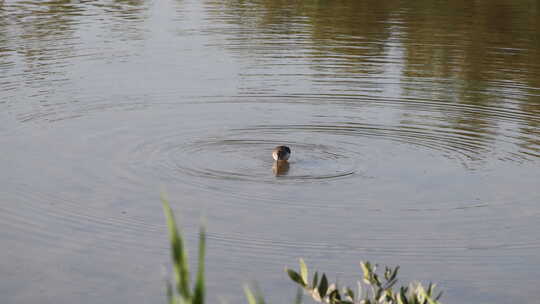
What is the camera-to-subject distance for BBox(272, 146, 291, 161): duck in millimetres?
11727

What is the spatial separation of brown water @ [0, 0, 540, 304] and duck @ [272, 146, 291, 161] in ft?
0.75

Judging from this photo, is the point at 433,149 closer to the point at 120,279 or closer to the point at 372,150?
the point at 372,150

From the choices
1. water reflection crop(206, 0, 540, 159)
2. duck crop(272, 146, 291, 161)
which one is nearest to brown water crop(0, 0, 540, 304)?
water reflection crop(206, 0, 540, 159)

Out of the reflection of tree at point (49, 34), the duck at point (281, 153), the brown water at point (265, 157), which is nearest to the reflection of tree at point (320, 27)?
the brown water at point (265, 157)

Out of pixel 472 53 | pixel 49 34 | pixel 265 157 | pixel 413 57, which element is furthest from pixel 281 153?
pixel 49 34

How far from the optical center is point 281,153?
1176cm

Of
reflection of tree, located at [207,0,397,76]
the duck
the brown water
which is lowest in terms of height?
reflection of tree, located at [207,0,397,76]

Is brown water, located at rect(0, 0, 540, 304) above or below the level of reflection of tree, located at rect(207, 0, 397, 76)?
above

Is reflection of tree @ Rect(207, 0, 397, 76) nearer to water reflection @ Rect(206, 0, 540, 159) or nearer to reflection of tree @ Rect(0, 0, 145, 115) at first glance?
water reflection @ Rect(206, 0, 540, 159)

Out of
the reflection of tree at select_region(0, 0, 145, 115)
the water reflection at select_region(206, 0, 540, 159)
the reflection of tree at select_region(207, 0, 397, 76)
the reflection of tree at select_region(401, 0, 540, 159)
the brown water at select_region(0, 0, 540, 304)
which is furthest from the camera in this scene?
the reflection of tree at select_region(207, 0, 397, 76)

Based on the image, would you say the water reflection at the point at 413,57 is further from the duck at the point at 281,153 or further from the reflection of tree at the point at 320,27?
the duck at the point at 281,153

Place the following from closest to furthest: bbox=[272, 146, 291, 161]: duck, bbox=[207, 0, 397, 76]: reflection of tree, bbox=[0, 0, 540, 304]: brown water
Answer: bbox=[0, 0, 540, 304]: brown water, bbox=[272, 146, 291, 161]: duck, bbox=[207, 0, 397, 76]: reflection of tree

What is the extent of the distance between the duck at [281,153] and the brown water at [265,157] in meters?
0.23

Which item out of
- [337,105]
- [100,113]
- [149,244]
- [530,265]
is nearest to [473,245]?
[530,265]
